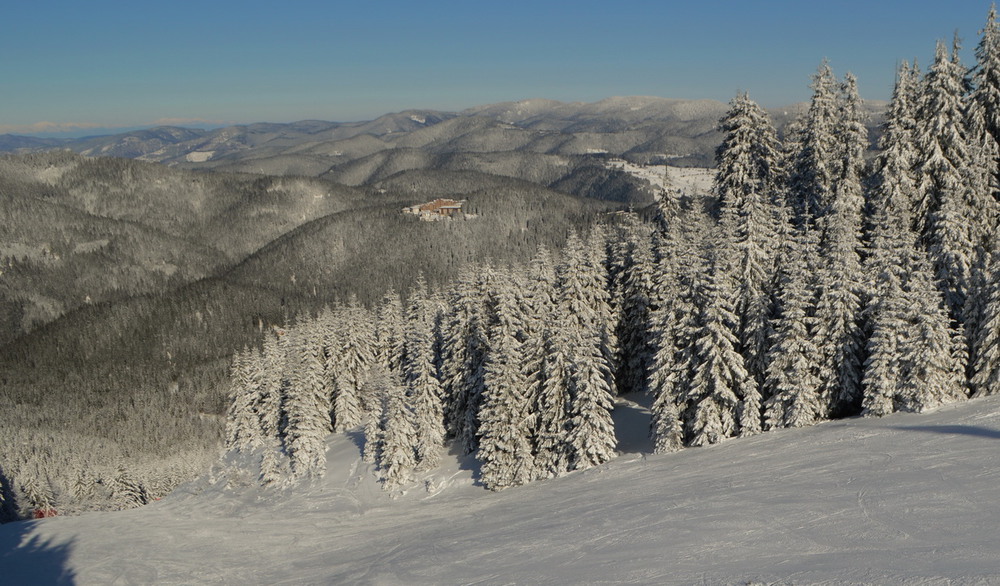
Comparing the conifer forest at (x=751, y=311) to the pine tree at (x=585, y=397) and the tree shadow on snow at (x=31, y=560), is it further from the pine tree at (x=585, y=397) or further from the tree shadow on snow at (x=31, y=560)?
the tree shadow on snow at (x=31, y=560)

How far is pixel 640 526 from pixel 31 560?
44.4m

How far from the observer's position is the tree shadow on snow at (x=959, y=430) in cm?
2360

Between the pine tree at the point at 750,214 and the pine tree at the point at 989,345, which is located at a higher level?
the pine tree at the point at 750,214

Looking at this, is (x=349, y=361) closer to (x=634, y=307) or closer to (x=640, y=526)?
(x=634, y=307)

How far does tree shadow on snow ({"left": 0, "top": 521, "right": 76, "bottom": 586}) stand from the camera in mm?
37469

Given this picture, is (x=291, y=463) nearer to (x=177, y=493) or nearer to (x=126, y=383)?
(x=177, y=493)

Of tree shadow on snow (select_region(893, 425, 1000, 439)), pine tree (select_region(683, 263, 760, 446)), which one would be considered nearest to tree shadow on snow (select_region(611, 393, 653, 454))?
pine tree (select_region(683, 263, 760, 446))

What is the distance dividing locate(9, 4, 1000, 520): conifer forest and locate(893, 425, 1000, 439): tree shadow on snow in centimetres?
297

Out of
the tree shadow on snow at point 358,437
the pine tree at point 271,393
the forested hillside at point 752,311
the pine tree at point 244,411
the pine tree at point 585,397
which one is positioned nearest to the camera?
the forested hillside at point 752,311

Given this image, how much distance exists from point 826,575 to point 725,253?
77.0ft

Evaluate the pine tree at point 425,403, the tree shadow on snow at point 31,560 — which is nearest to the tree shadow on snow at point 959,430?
the pine tree at point 425,403

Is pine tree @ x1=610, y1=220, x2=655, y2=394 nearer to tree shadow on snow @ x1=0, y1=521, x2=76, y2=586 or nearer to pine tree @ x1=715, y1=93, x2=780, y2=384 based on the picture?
pine tree @ x1=715, y1=93, x2=780, y2=384

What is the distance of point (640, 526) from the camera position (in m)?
23.0

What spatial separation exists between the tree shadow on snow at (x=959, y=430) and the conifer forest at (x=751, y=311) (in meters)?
2.97
